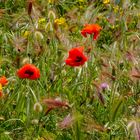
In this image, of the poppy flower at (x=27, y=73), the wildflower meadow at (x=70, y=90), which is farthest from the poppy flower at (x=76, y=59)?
the poppy flower at (x=27, y=73)

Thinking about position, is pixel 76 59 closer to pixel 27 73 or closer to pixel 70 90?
pixel 27 73

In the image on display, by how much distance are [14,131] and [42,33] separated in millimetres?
816

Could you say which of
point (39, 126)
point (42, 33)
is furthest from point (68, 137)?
point (42, 33)

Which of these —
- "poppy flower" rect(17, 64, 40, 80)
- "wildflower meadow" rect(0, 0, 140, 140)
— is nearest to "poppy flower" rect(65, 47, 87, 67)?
"wildflower meadow" rect(0, 0, 140, 140)

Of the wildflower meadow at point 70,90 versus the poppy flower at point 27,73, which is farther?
the poppy flower at point 27,73

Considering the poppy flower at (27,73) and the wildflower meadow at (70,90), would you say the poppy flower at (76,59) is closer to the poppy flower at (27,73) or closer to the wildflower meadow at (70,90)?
the wildflower meadow at (70,90)

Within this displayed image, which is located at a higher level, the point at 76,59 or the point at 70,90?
the point at 76,59

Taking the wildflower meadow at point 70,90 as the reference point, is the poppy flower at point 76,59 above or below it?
above

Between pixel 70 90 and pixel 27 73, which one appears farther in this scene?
pixel 70 90

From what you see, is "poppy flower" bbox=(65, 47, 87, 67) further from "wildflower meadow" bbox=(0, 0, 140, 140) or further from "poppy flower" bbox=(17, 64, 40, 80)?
"poppy flower" bbox=(17, 64, 40, 80)

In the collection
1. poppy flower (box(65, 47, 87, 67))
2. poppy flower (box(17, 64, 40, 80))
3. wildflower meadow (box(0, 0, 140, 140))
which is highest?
poppy flower (box(65, 47, 87, 67))

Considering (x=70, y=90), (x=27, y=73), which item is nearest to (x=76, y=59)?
(x=27, y=73)

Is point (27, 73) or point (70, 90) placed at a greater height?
point (27, 73)

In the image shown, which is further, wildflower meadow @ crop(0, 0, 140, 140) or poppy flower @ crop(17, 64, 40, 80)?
poppy flower @ crop(17, 64, 40, 80)
